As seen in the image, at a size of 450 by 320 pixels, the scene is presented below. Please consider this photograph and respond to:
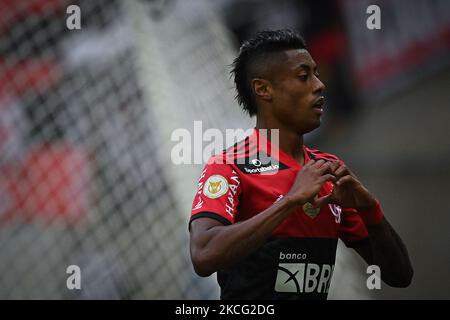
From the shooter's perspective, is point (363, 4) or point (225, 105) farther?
point (363, 4)

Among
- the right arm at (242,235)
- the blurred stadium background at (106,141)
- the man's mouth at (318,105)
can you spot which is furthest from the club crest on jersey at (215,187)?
the blurred stadium background at (106,141)

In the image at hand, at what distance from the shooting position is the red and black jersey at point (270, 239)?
7.03ft

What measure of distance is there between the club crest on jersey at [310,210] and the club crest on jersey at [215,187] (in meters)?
0.28

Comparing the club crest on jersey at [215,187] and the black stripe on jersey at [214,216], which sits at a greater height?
the club crest on jersey at [215,187]

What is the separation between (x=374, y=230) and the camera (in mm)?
2232

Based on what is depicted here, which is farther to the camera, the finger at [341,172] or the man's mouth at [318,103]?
the man's mouth at [318,103]

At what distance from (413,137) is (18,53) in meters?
3.79

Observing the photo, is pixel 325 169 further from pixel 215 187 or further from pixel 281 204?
pixel 215 187

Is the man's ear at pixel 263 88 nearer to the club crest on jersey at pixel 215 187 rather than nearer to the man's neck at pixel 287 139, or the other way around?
the man's neck at pixel 287 139

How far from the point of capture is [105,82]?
3.75 meters

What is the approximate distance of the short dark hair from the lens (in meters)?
2.31

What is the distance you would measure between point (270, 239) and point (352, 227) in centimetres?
36

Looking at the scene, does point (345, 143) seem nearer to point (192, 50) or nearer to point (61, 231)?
point (192, 50)

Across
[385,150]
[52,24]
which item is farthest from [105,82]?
[385,150]
